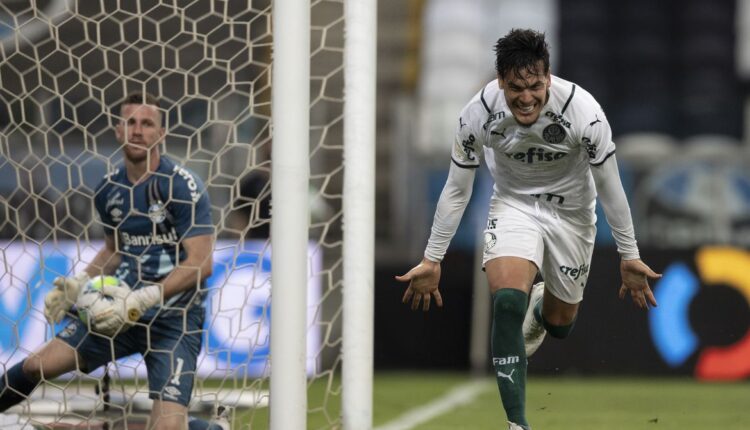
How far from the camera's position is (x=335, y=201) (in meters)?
9.20

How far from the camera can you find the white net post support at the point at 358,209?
5.46m

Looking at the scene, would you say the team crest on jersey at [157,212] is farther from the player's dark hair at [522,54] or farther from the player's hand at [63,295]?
the player's dark hair at [522,54]

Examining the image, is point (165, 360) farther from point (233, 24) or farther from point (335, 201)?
point (335, 201)

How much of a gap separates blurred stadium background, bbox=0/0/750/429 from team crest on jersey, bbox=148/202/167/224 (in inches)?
13.4

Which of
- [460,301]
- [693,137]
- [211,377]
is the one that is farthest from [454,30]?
[211,377]

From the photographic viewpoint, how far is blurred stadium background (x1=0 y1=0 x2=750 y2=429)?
21.0 ft

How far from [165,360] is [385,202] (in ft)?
25.2

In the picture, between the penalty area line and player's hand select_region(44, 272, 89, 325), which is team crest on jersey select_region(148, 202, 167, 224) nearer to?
player's hand select_region(44, 272, 89, 325)

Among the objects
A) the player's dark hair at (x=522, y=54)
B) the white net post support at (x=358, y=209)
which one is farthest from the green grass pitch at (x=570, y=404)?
the player's dark hair at (x=522, y=54)

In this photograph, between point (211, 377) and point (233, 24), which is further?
point (211, 377)

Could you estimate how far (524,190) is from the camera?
226 inches

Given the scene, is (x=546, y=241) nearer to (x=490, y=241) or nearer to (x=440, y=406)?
(x=490, y=241)

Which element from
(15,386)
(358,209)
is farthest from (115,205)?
(358,209)

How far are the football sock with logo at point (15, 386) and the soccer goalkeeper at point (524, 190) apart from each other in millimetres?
1781
